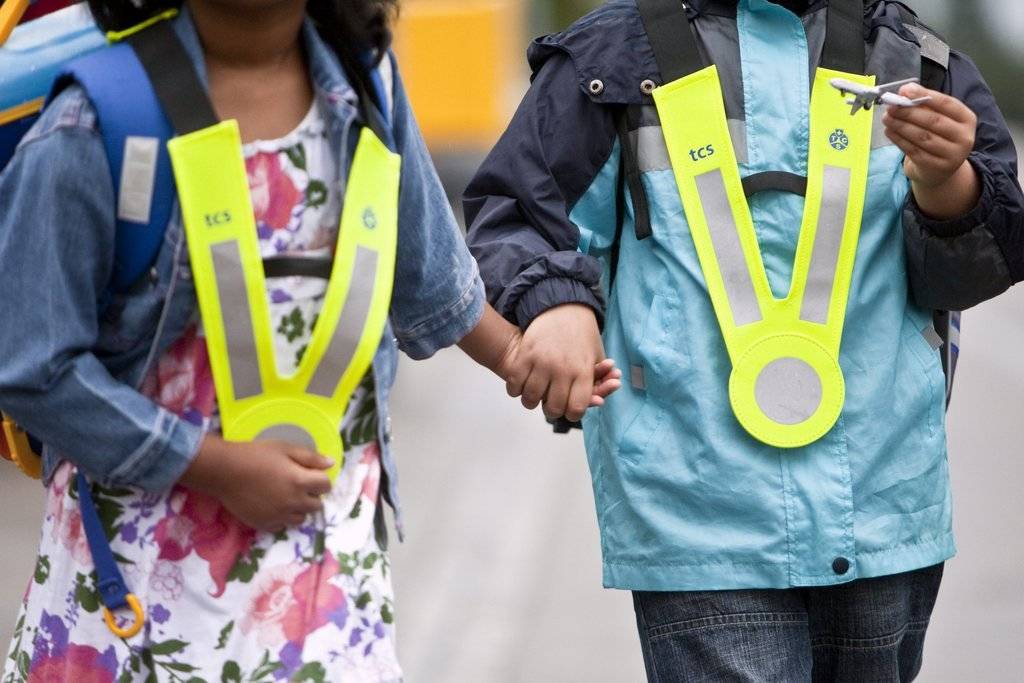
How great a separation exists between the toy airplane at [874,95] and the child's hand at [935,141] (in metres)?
0.02

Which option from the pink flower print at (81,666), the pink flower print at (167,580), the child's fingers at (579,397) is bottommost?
the pink flower print at (81,666)

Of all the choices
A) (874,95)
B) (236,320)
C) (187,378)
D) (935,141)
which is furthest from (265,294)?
(935,141)

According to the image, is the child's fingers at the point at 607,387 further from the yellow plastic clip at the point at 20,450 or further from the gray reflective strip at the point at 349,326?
the yellow plastic clip at the point at 20,450

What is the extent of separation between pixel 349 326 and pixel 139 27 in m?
0.49

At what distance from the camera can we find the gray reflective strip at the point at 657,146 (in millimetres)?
3619

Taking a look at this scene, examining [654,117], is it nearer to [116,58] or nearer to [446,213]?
[446,213]

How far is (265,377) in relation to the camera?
2.86 m

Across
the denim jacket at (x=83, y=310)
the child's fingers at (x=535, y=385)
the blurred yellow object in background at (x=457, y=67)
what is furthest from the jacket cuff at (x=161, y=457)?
the blurred yellow object in background at (x=457, y=67)

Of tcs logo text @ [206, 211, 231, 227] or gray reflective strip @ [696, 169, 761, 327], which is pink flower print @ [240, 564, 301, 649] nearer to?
tcs logo text @ [206, 211, 231, 227]

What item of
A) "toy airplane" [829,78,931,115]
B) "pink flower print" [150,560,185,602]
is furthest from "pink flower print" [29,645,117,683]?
"toy airplane" [829,78,931,115]

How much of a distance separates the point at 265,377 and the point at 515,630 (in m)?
3.67

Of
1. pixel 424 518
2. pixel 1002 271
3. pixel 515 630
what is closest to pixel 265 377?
pixel 1002 271

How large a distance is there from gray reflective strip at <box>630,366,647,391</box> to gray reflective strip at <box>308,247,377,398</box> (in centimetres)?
83

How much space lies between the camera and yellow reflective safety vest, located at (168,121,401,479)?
276cm
